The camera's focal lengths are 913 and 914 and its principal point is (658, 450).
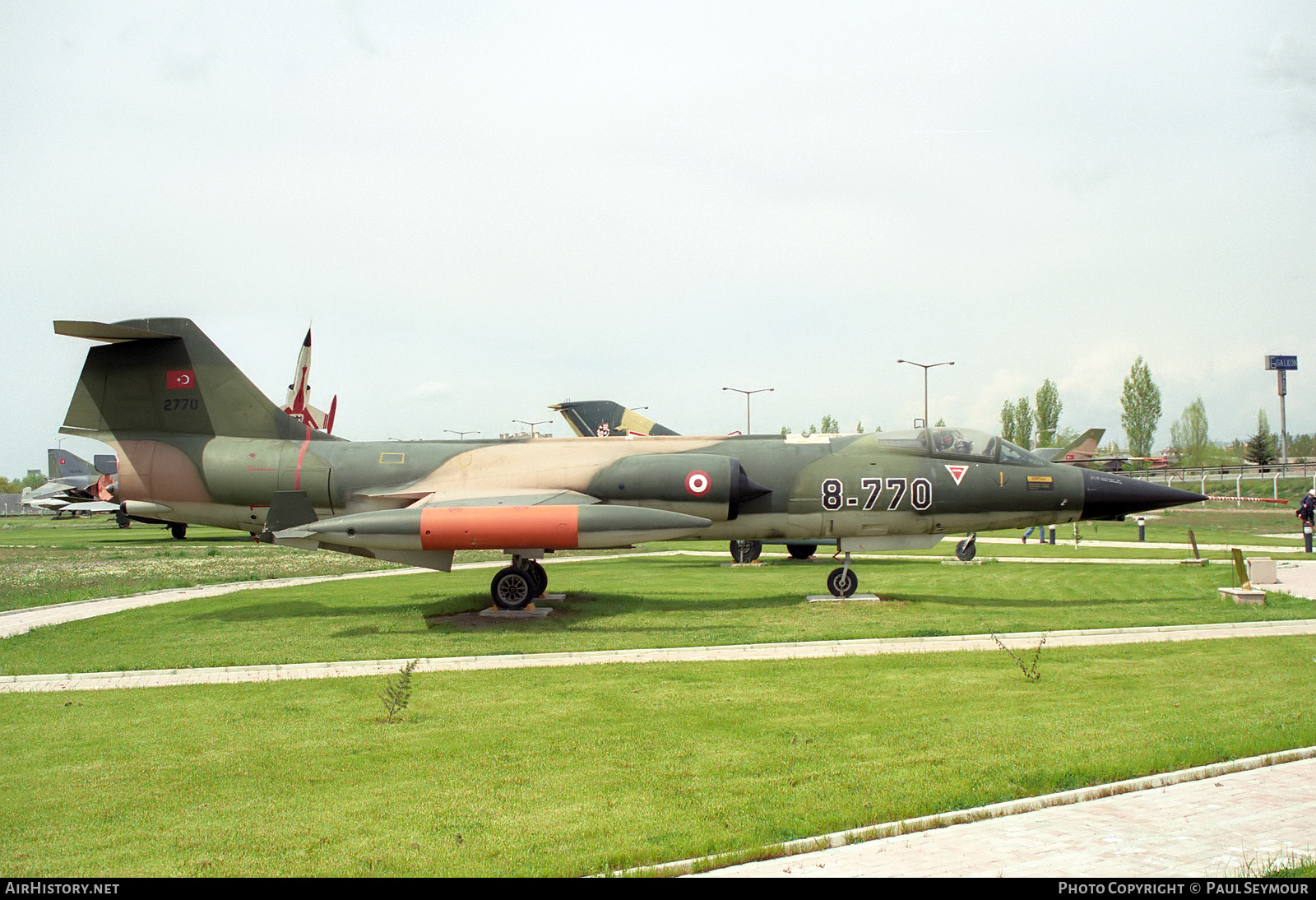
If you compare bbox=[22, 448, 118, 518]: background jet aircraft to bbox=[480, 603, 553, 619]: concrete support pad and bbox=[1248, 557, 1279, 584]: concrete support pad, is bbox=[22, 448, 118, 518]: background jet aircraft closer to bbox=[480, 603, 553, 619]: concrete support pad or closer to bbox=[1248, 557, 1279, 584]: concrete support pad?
bbox=[480, 603, 553, 619]: concrete support pad

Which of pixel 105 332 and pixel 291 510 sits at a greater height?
pixel 105 332

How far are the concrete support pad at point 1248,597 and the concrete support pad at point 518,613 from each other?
39.1ft

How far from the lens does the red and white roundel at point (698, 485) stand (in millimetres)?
16328

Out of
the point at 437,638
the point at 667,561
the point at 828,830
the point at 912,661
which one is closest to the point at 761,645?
the point at 912,661

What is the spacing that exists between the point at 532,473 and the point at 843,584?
6.30 meters

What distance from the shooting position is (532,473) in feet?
56.0

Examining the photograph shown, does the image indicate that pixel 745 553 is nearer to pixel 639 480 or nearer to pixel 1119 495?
pixel 639 480

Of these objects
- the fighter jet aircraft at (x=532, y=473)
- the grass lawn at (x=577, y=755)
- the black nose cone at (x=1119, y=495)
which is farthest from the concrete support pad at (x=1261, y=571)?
the grass lawn at (x=577, y=755)

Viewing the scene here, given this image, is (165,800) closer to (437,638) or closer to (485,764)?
(485,764)

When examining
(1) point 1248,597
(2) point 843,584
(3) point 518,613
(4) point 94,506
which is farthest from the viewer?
(4) point 94,506

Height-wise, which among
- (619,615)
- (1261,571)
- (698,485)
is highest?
(698,485)

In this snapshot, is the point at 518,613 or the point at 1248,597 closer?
the point at 1248,597

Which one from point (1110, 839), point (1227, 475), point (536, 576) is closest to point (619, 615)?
point (536, 576)

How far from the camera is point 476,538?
1477 cm
